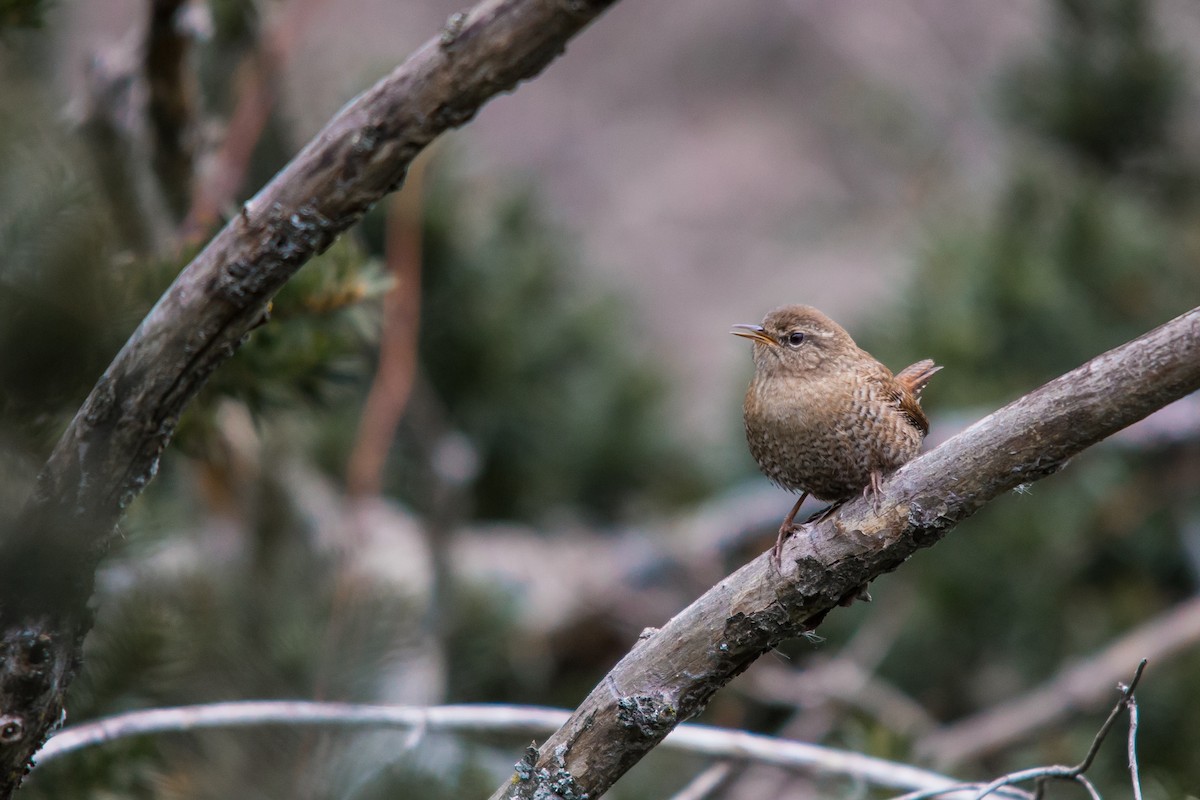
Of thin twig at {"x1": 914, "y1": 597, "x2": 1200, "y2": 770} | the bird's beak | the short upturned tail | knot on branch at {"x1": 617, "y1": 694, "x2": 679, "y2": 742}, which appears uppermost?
the bird's beak

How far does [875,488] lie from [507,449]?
3.41 m

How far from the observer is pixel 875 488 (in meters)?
1.75

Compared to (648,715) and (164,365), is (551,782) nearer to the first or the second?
(648,715)

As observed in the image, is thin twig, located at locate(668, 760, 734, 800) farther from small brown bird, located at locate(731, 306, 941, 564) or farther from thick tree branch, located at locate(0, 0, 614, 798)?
thick tree branch, located at locate(0, 0, 614, 798)

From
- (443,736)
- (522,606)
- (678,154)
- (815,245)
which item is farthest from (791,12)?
(443,736)

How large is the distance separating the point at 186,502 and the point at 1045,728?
3.41 m

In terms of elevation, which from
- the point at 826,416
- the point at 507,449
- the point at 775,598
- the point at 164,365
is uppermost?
the point at 507,449

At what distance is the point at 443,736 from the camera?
9.89 feet

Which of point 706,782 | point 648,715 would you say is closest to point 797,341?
point 706,782

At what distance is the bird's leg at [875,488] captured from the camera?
1554 mm

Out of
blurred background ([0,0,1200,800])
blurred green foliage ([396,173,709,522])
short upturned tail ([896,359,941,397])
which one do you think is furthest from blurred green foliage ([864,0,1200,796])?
short upturned tail ([896,359,941,397])

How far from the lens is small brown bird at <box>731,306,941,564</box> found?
214 cm

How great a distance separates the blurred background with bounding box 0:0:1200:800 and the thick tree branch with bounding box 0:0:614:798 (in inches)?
4.2

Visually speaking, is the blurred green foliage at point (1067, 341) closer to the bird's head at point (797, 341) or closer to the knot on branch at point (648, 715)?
the bird's head at point (797, 341)
